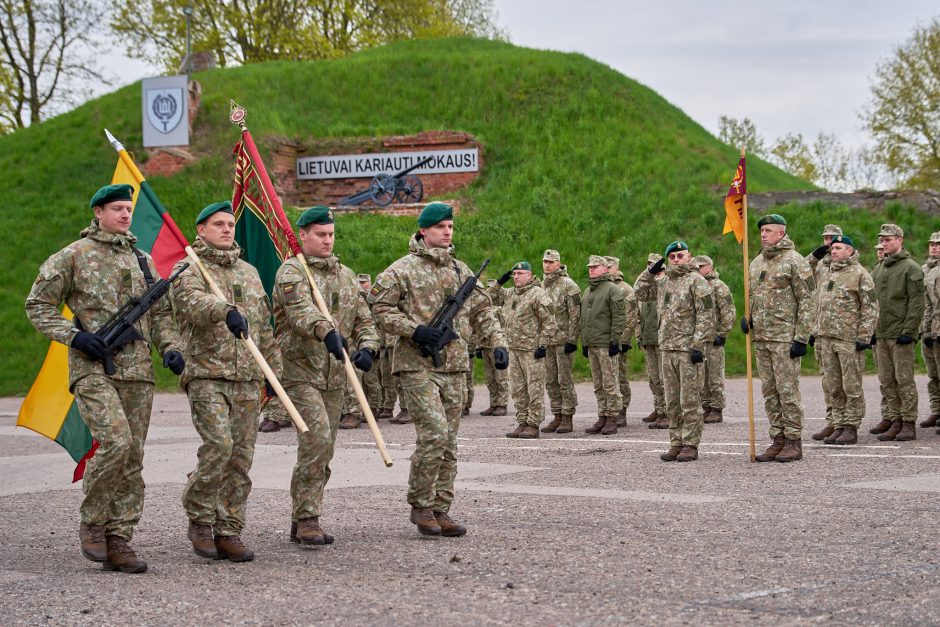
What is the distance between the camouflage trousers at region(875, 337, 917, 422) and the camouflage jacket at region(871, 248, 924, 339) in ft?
0.53

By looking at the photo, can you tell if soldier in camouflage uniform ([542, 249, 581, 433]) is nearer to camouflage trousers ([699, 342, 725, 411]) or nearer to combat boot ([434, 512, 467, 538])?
camouflage trousers ([699, 342, 725, 411])

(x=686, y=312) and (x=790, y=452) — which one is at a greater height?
(x=686, y=312)

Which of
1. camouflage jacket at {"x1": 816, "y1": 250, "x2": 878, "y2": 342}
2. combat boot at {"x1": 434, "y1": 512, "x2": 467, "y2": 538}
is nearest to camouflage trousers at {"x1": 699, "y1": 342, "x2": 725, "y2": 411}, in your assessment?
camouflage jacket at {"x1": 816, "y1": 250, "x2": 878, "y2": 342}

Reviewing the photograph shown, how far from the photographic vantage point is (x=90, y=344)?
7117 mm

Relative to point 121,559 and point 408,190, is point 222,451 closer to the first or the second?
point 121,559

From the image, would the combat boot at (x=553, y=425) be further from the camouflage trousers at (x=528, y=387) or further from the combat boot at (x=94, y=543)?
the combat boot at (x=94, y=543)

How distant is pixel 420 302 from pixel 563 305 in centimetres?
860

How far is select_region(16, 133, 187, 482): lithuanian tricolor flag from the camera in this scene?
353 inches

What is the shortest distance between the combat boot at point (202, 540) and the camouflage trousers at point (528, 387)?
8.21 metres

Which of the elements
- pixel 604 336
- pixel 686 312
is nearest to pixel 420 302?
pixel 686 312

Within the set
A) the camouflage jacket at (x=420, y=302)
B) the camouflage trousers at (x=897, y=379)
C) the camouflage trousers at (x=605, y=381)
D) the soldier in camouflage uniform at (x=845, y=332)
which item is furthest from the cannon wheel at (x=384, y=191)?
the camouflage jacket at (x=420, y=302)

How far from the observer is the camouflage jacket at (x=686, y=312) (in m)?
12.4

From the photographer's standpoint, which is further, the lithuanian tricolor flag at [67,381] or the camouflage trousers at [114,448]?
the lithuanian tricolor flag at [67,381]

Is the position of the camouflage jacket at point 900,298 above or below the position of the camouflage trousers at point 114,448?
above
